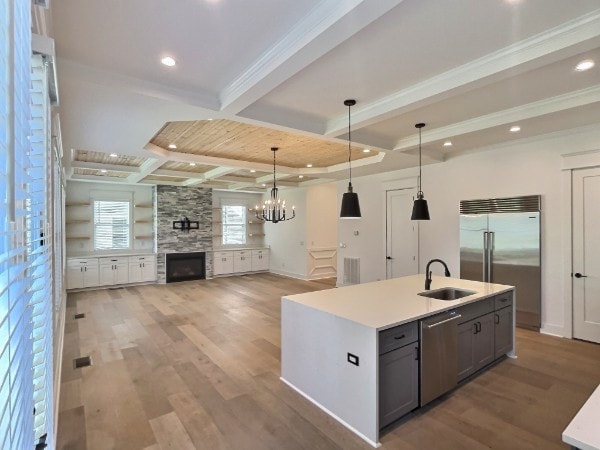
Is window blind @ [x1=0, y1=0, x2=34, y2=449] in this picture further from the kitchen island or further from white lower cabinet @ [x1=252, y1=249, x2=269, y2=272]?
white lower cabinet @ [x1=252, y1=249, x2=269, y2=272]

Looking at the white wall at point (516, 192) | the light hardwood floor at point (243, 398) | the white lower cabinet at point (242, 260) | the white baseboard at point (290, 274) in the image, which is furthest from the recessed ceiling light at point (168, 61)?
the white lower cabinet at point (242, 260)

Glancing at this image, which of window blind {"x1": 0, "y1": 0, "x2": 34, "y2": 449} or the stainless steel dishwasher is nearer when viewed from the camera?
window blind {"x1": 0, "y1": 0, "x2": 34, "y2": 449}

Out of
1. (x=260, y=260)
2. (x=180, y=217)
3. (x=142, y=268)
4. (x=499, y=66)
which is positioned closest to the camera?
(x=499, y=66)

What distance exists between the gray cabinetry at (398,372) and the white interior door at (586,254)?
3.39 m

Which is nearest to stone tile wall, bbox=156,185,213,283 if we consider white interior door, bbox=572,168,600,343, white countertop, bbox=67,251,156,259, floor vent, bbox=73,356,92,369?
white countertop, bbox=67,251,156,259

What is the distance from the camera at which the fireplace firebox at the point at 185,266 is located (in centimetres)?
922

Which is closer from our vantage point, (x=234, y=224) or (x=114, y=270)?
(x=114, y=270)

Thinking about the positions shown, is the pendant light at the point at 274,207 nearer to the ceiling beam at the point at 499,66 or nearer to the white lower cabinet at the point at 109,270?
the ceiling beam at the point at 499,66

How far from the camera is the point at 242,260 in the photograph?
10.5m

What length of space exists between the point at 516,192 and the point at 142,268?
8777 mm

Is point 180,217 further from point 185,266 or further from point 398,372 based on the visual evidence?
point 398,372

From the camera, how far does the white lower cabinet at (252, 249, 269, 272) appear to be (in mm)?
10780

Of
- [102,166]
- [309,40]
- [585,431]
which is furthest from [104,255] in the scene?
[585,431]

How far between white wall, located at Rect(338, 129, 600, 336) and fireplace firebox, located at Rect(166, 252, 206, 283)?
541cm
